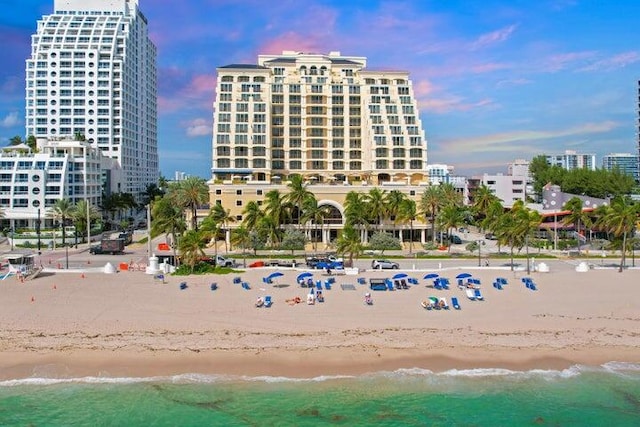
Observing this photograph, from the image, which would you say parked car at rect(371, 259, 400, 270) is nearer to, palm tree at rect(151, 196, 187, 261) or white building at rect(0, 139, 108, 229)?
palm tree at rect(151, 196, 187, 261)

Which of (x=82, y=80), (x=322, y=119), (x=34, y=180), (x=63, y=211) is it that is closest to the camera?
(x=63, y=211)

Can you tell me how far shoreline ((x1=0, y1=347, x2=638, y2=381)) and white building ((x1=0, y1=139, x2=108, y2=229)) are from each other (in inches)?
2998

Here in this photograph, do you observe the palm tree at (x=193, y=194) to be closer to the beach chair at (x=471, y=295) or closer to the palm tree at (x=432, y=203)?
the palm tree at (x=432, y=203)

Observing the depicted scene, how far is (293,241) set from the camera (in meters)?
76.2

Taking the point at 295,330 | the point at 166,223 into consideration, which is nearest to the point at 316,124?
the point at 166,223

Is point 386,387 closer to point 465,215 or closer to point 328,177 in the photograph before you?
point 328,177

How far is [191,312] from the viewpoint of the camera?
41.8 m

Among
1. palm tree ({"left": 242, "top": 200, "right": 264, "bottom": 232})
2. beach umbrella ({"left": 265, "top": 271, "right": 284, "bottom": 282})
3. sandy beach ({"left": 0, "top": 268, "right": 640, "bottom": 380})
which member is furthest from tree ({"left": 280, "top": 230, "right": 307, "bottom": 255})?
sandy beach ({"left": 0, "top": 268, "right": 640, "bottom": 380})

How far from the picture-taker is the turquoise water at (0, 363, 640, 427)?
2808 centimetres

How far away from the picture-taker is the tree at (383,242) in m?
78.8

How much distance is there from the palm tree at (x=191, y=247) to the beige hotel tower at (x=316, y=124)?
37.6 metres

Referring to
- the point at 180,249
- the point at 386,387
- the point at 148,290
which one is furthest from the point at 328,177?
the point at 386,387

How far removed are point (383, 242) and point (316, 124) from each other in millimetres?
32179

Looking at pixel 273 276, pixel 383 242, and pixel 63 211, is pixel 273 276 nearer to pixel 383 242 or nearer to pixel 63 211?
pixel 383 242
